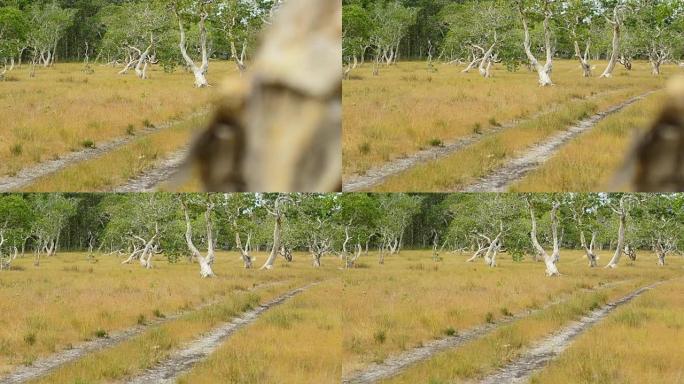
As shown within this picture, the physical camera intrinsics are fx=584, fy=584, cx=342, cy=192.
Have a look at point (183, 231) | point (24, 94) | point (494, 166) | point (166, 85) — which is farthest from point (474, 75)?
point (183, 231)

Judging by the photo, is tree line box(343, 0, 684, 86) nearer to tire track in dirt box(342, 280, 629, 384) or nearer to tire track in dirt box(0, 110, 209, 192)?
tire track in dirt box(0, 110, 209, 192)

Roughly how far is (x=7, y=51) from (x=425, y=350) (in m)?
8.02

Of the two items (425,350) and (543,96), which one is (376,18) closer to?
(543,96)

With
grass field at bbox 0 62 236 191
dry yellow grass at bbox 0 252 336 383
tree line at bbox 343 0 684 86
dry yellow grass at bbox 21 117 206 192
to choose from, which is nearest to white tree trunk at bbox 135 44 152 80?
grass field at bbox 0 62 236 191

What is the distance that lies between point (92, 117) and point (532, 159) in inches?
236

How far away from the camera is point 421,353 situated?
9930mm

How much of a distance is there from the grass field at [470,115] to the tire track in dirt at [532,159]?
0.11m

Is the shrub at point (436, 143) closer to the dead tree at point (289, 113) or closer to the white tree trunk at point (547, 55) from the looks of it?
the white tree trunk at point (547, 55)

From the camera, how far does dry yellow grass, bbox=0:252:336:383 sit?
10258mm

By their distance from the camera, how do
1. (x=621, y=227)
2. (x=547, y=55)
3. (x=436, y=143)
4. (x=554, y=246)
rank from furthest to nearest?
(x=554, y=246) → (x=621, y=227) → (x=547, y=55) → (x=436, y=143)

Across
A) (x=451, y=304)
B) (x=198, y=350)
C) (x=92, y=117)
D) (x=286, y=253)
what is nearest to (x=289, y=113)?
(x=92, y=117)

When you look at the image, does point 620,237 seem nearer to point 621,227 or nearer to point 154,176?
point 621,227

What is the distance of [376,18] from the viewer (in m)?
7.52

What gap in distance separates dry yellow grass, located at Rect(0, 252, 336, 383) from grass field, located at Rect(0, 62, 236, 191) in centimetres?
326
